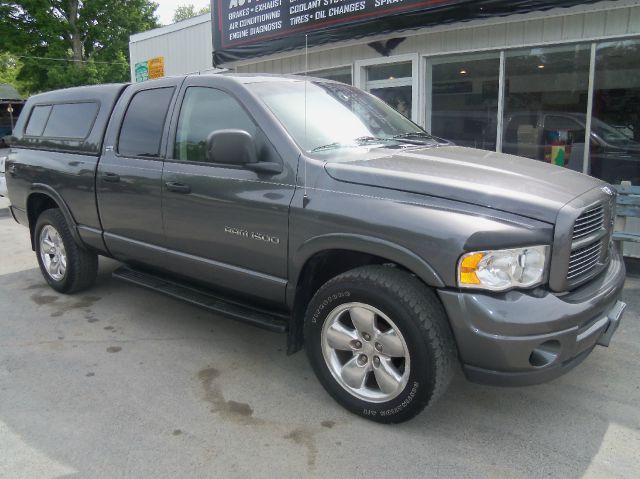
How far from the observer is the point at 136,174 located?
13.4 ft

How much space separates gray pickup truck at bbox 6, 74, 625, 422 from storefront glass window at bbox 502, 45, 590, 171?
425 cm

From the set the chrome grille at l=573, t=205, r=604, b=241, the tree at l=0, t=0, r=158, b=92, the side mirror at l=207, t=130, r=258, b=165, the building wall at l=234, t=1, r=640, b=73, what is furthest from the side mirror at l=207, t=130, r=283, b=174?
the tree at l=0, t=0, r=158, b=92

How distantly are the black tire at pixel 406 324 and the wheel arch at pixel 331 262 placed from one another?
0.32 feet

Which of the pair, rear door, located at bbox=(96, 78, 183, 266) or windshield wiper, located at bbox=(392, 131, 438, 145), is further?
rear door, located at bbox=(96, 78, 183, 266)

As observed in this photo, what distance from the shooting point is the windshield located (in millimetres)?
3379

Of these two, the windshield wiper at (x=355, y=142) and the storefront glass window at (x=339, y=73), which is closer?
the windshield wiper at (x=355, y=142)

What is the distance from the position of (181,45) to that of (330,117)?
12097mm

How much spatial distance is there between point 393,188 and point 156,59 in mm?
14284

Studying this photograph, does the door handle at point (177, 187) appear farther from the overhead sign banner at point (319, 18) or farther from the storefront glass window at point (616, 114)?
the storefront glass window at point (616, 114)

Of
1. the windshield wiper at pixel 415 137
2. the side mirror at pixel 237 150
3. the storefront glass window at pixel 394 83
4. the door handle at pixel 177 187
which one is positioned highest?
the storefront glass window at pixel 394 83

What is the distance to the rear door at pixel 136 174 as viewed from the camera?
4000mm

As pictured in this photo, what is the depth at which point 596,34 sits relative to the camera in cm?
686

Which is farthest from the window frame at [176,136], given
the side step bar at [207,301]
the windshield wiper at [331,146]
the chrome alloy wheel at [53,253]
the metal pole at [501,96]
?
the metal pole at [501,96]

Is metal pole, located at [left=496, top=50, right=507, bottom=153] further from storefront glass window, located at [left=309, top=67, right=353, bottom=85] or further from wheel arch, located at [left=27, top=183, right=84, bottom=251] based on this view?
wheel arch, located at [left=27, top=183, right=84, bottom=251]
